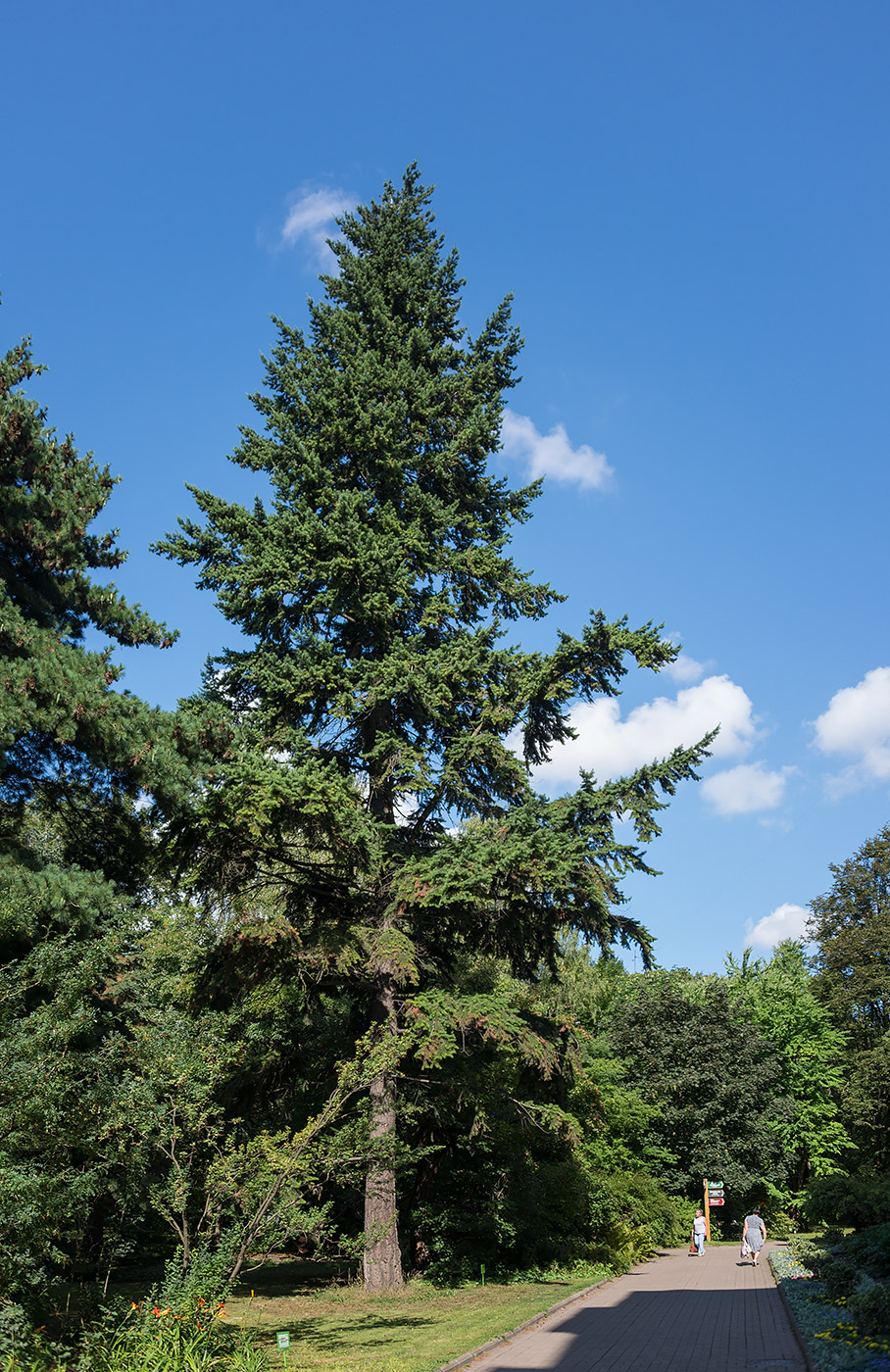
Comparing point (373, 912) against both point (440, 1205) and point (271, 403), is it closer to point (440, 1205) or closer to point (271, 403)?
point (440, 1205)

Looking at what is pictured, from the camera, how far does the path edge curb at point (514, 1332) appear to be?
10.8 metres

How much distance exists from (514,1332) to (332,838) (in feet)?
25.9

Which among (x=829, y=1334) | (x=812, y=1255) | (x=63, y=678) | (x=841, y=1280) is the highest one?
(x=63, y=678)


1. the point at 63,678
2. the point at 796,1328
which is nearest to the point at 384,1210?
the point at 796,1328

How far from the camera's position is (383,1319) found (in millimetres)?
14695

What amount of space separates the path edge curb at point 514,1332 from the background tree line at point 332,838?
2050mm

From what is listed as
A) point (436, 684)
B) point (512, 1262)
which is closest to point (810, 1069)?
point (512, 1262)

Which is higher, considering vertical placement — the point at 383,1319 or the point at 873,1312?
the point at 873,1312

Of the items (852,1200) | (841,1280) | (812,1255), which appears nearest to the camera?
(841,1280)

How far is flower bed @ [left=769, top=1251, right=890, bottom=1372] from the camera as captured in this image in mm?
9680

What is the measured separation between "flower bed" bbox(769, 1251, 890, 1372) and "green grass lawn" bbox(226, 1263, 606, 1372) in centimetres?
391

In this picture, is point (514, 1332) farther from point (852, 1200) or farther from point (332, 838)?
point (852, 1200)

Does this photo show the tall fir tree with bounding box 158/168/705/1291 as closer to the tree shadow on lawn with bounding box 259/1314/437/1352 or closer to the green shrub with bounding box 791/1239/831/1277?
the tree shadow on lawn with bounding box 259/1314/437/1352

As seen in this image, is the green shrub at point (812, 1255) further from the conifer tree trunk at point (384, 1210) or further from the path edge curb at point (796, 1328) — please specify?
the conifer tree trunk at point (384, 1210)
